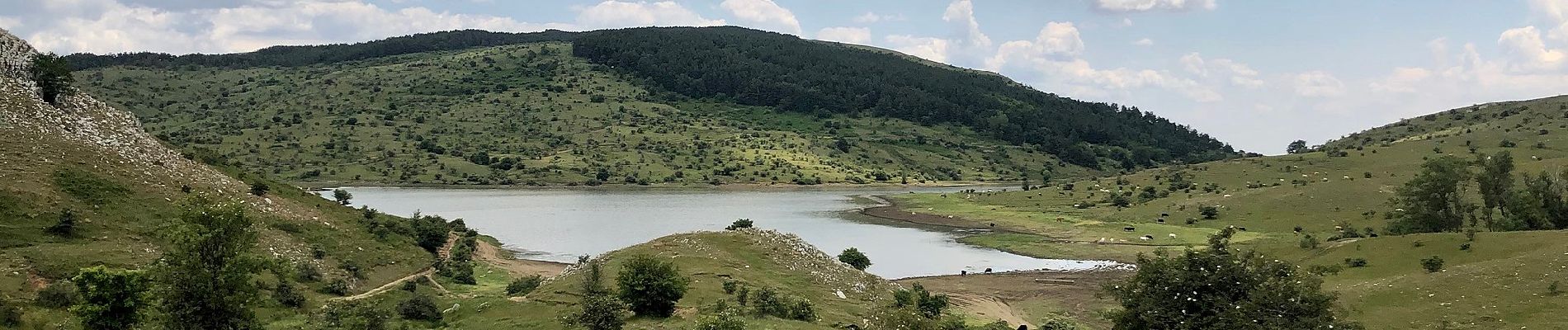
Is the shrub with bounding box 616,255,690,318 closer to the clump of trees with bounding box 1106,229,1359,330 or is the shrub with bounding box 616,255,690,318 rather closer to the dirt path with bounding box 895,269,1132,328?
the clump of trees with bounding box 1106,229,1359,330

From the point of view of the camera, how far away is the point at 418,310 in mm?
32469

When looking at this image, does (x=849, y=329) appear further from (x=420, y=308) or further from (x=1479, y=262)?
(x=1479, y=262)

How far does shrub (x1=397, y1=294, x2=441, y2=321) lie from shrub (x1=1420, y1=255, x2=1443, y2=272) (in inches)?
1758

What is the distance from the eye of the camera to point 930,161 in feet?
652

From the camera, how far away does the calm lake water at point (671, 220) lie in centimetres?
7081

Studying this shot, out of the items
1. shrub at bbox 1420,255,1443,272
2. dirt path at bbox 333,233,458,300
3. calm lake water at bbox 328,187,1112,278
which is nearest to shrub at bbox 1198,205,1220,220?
calm lake water at bbox 328,187,1112,278

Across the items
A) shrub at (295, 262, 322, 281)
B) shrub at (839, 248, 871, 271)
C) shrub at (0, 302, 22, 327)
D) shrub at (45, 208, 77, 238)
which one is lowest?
shrub at (839, 248, 871, 271)

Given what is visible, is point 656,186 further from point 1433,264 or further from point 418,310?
point 1433,264

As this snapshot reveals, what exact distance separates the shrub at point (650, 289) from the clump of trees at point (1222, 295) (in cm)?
1563

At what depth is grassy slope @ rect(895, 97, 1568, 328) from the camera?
34.4m

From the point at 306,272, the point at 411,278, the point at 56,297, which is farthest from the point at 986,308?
the point at 56,297

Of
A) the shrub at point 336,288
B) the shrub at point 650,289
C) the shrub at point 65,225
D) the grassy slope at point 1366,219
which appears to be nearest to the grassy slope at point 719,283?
the shrub at point 650,289

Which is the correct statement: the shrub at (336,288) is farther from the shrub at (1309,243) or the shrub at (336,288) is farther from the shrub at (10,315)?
the shrub at (1309,243)

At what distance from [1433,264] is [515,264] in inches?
2148
